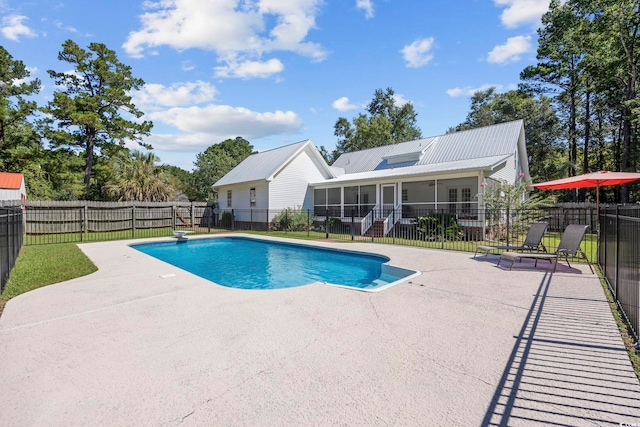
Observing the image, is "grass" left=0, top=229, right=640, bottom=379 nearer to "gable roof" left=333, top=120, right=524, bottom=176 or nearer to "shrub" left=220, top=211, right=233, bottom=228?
"shrub" left=220, top=211, right=233, bottom=228

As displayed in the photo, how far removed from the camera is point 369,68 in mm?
20766

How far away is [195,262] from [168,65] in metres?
10.4

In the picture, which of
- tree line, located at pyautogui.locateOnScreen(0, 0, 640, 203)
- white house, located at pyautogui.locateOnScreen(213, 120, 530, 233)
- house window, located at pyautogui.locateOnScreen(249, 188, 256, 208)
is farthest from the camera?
house window, located at pyautogui.locateOnScreen(249, 188, 256, 208)

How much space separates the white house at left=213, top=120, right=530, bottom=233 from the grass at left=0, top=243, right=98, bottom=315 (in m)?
12.1

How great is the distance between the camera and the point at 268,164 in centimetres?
2308

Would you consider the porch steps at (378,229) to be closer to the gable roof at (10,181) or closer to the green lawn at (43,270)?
the green lawn at (43,270)

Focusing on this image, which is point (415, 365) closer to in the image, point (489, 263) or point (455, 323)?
point (455, 323)

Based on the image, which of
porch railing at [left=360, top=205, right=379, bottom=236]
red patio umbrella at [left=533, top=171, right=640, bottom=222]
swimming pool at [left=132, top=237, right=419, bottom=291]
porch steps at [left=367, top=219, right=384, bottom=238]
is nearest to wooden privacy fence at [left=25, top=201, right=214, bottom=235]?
swimming pool at [left=132, top=237, right=419, bottom=291]

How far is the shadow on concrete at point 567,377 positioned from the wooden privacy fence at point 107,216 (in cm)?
1911

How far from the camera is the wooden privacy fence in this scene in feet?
58.5

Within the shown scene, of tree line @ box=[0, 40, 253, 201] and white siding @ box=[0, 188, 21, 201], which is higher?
tree line @ box=[0, 40, 253, 201]

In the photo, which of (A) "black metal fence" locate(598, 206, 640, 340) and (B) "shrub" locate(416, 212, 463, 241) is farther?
(B) "shrub" locate(416, 212, 463, 241)

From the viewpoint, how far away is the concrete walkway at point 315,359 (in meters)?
2.37

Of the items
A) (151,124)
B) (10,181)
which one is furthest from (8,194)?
(151,124)
